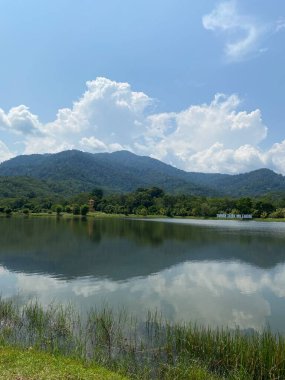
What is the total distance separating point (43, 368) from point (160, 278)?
1003 inches

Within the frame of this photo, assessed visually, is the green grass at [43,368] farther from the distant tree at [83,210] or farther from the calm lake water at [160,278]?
the distant tree at [83,210]

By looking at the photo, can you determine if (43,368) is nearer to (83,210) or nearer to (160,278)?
(160,278)

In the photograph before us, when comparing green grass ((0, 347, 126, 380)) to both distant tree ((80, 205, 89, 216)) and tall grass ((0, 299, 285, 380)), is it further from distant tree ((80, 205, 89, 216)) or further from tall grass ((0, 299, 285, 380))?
distant tree ((80, 205, 89, 216))

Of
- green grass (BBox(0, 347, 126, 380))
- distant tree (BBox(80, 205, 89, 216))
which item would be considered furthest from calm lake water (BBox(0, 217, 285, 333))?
distant tree (BBox(80, 205, 89, 216))

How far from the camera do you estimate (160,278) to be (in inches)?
1470

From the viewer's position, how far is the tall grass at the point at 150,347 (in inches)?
561

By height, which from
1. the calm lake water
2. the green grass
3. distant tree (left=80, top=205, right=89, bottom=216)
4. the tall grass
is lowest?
the calm lake water

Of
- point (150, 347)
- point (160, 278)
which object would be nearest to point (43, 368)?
point (150, 347)

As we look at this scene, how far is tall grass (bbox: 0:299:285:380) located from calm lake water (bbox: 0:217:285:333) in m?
5.47

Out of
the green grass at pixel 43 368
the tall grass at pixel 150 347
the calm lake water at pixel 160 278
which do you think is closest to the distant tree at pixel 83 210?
the calm lake water at pixel 160 278

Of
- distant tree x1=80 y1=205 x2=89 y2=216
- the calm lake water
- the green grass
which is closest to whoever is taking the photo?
the green grass

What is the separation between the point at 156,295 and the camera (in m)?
30.0

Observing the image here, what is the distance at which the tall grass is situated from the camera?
1425cm

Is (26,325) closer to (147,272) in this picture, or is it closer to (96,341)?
(96,341)
